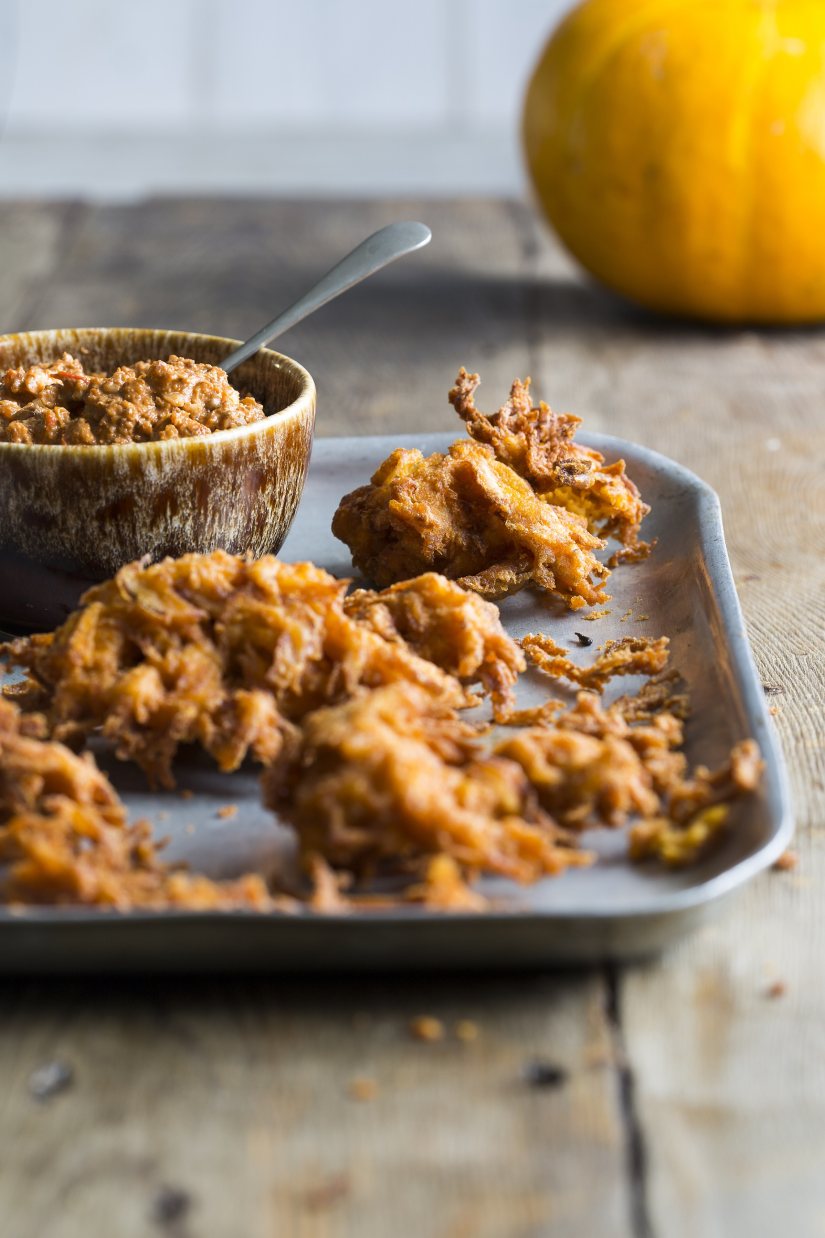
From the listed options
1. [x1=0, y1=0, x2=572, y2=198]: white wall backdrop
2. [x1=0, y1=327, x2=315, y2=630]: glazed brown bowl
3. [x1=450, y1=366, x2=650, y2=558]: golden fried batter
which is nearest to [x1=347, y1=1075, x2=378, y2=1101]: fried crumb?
[x1=0, y1=327, x2=315, y2=630]: glazed brown bowl

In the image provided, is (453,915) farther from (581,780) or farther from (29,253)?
(29,253)

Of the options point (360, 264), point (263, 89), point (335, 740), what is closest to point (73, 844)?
point (335, 740)

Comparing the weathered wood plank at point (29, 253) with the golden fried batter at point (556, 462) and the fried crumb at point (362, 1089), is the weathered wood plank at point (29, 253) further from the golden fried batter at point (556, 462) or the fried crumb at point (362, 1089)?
the fried crumb at point (362, 1089)

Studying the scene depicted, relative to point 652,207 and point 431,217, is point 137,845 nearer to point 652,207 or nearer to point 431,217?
point 652,207

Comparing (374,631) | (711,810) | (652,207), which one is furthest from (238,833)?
(652,207)

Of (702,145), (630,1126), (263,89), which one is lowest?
(263,89)

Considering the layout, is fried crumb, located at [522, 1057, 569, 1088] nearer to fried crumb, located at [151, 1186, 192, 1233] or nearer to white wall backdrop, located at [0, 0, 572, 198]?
fried crumb, located at [151, 1186, 192, 1233]
